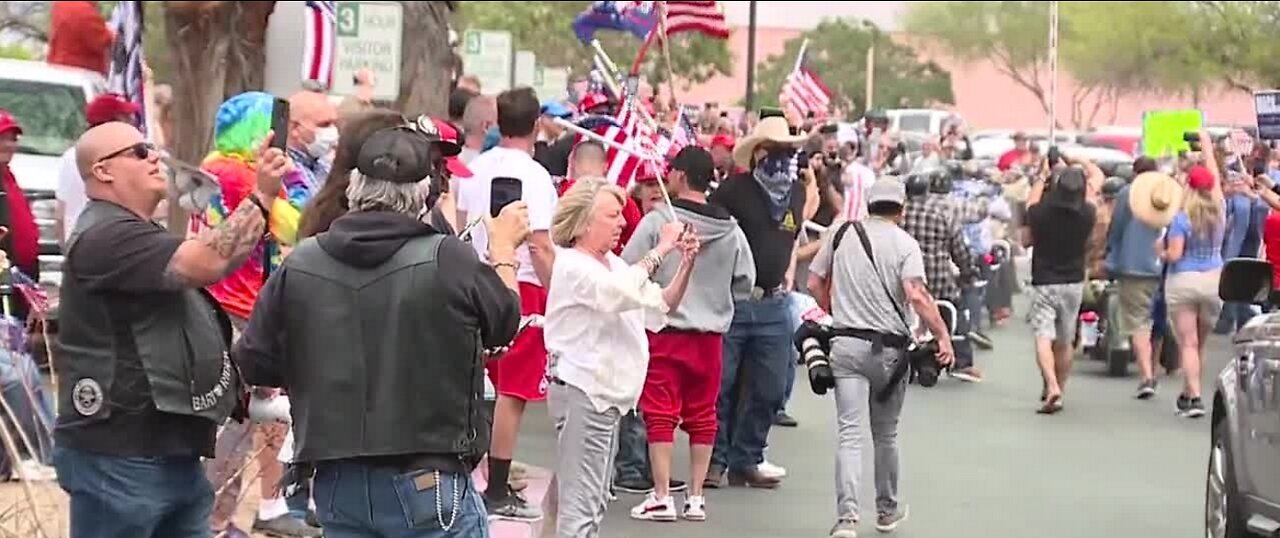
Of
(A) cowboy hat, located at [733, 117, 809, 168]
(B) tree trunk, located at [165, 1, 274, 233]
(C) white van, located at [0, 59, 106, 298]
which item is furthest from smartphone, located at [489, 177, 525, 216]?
(B) tree trunk, located at [165, 1, 274, 233]

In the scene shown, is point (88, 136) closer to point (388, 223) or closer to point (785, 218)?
point (388, 223)

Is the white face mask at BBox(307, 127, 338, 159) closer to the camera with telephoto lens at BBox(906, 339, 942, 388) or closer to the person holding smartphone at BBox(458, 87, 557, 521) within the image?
the person holding smartphone at BBox(458, 87, 557, 521)

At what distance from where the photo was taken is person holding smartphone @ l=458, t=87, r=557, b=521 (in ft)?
30.9

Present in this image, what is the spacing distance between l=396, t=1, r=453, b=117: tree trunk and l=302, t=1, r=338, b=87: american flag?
4.82m

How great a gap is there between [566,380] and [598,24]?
9.62m

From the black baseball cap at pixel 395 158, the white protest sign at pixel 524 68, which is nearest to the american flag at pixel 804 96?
the black baseball cap at pixel 395 158

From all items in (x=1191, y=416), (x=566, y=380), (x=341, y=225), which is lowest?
(x=1191, y=416)

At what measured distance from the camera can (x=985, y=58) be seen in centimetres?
8694

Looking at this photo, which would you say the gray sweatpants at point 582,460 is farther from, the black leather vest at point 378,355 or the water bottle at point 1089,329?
the water bottle at point 1089,329

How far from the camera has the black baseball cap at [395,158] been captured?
544 centimetres

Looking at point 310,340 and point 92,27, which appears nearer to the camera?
point 310,340

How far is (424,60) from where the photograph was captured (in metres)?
19.9

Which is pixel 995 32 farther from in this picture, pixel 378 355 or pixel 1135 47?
pixel 378 355

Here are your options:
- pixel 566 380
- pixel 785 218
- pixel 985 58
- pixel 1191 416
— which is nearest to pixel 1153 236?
pixel 1191 416
